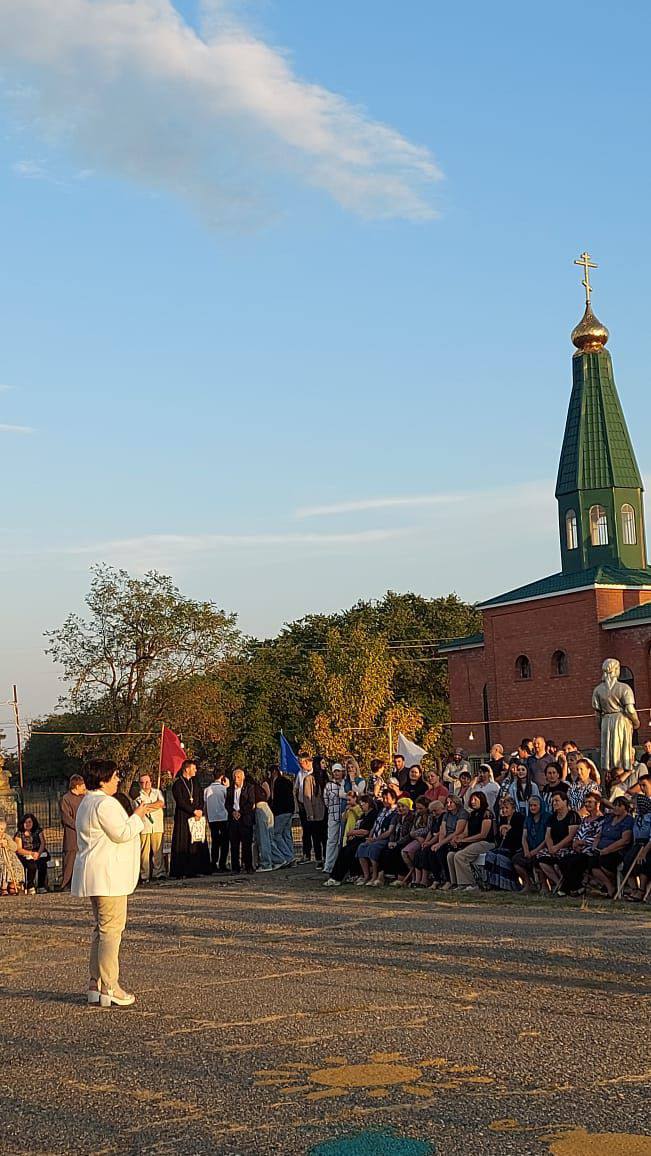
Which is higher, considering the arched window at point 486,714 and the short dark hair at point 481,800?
the arched window at point 486,714

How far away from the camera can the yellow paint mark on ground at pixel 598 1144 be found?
→ 19.0 feet

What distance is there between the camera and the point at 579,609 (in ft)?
146

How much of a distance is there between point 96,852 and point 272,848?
14.7m

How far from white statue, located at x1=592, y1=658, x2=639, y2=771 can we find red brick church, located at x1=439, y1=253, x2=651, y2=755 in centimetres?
1721

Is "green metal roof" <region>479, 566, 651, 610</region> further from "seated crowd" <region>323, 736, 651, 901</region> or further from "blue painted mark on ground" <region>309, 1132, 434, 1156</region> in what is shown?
"blue painted mark on ground" <region>309, 1132, 434, 1156</region>

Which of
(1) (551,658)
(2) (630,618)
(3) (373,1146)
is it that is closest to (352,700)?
(1) (551,658)

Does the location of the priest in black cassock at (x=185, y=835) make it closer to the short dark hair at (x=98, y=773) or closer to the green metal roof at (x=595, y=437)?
the short dark hair at (x=98, y=773)

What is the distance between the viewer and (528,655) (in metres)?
46.6

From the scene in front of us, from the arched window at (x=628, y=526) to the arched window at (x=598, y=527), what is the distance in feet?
2.31

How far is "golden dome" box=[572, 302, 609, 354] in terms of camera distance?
48875mm

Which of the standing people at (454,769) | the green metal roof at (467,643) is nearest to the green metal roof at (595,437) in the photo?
the green metal roof at (467,643)

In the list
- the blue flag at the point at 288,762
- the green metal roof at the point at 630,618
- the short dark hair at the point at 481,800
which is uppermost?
the green metal roof at the point at 630,618

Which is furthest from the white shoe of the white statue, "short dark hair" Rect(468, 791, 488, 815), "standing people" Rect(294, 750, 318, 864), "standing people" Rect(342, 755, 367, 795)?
the white statue

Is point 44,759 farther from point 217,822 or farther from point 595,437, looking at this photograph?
point 217,822
